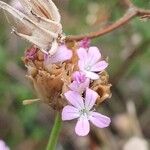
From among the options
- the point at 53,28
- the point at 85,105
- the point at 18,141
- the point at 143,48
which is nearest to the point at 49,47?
the point at 53,28

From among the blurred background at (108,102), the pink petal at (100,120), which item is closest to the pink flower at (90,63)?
the pink petal at (100,120)

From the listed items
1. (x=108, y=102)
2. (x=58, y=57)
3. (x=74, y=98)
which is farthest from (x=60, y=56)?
(x=108, y=102)

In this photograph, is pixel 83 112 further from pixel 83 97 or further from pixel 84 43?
pixel 84 43

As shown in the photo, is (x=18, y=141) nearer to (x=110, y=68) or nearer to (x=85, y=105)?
(x=110, y=68)

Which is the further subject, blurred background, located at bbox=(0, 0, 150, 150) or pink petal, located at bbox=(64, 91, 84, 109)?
blurred background, located at bbox=(0, 0, 150, 150)

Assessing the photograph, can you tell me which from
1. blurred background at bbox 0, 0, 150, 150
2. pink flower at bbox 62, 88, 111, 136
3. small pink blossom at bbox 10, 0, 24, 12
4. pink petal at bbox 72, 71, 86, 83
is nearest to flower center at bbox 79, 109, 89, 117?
pink flower at bbox 62, 88, 111, 136

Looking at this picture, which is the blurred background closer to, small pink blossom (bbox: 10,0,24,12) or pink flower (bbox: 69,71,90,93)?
small pink blossom (bbox: 10,0,24,12)
